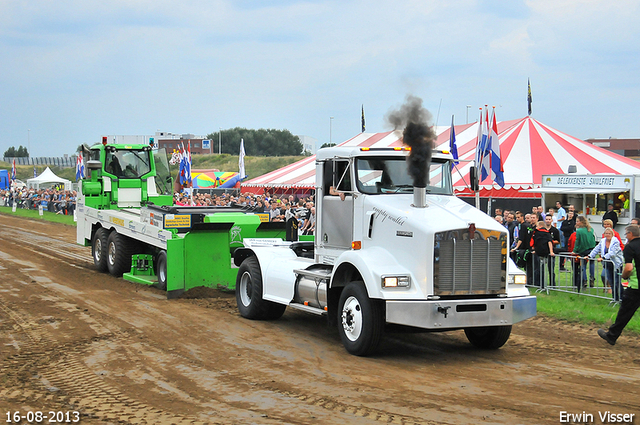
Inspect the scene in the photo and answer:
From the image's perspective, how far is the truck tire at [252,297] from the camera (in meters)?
10.8

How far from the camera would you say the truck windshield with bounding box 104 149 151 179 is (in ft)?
57.1

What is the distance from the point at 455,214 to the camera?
8.31 meters

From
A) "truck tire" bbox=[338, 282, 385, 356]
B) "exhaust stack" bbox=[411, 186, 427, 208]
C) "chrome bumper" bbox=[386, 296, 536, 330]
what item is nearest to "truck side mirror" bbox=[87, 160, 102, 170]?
"truck tire" bbox=[338, 282, 385, 356]

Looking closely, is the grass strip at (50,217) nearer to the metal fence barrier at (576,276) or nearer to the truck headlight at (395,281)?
the metal fence barrier at (576,276)

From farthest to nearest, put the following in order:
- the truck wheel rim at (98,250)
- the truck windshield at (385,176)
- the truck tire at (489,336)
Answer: the truck wheel rim at (98,250), the truck windshield at (385,176), the truck tire at (489,336)

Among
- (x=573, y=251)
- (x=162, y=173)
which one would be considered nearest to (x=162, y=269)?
(x=162, y=173)

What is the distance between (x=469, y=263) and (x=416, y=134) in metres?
1.87

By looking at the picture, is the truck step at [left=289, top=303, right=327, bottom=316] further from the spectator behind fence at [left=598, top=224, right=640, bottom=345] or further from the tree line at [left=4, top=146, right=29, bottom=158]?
the tree line at [left=4, top=146, right=29, bottom=158]

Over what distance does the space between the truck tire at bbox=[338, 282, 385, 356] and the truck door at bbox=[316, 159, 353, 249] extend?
3.08 feet

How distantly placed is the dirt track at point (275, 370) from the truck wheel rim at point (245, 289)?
31 centimetres

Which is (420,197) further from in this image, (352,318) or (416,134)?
(352,318)

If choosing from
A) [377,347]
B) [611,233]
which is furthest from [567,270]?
[377,347]

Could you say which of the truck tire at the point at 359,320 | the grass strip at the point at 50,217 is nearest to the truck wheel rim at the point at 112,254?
the truck tire at the point at 359,320

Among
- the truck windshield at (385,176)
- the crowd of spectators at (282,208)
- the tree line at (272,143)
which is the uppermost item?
the tree line at (272,143)
